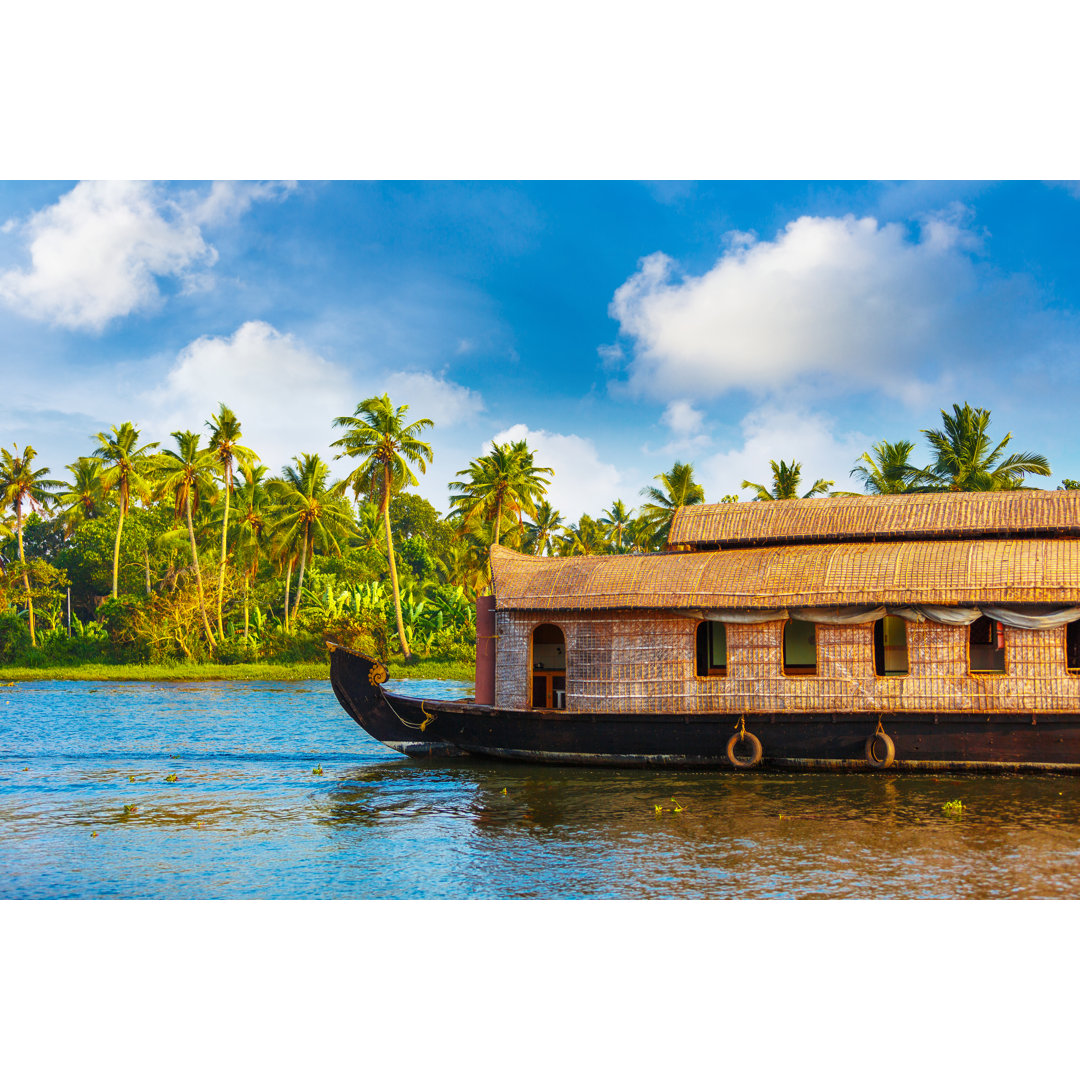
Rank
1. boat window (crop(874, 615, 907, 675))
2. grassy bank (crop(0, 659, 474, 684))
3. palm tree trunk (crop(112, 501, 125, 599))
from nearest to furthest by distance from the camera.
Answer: boat window (crop(874, 615, 907, 675)) → grassy bank (crop(0, 659, 474, 684)) → palm tree trunk (crop(112, 501, 125, 599))

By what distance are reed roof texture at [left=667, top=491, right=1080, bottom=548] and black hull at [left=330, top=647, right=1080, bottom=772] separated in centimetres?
215

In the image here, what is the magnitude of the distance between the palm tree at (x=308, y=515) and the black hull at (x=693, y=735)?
881 inches

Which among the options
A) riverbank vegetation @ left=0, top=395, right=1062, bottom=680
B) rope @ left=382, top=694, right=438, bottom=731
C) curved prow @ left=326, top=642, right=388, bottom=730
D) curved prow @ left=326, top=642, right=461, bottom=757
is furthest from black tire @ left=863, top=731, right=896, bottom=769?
riverbank vegetation @ left=0, top=395, right=1062, bottom=680

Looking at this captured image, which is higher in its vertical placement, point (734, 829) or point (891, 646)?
point (891, 646)

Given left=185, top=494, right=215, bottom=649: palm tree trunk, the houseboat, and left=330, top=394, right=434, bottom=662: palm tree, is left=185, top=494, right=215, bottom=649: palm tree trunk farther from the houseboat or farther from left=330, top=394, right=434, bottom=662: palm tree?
the houseboat

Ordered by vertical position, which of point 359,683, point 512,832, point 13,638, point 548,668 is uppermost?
point 13,638

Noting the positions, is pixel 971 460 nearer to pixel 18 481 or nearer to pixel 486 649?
pixel 486 649

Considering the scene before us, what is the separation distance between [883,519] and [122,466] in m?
33.1

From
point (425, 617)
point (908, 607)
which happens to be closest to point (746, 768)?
point (908, 607)

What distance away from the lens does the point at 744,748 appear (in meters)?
11.3

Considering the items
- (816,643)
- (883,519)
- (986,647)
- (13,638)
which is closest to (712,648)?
(816,643)

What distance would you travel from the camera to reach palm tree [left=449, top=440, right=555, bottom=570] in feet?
112

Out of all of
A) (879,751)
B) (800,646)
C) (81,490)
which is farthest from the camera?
(81,490)

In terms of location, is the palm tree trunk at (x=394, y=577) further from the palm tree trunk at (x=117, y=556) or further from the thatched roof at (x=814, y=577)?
the thatched roof at (x=814, y=577)
